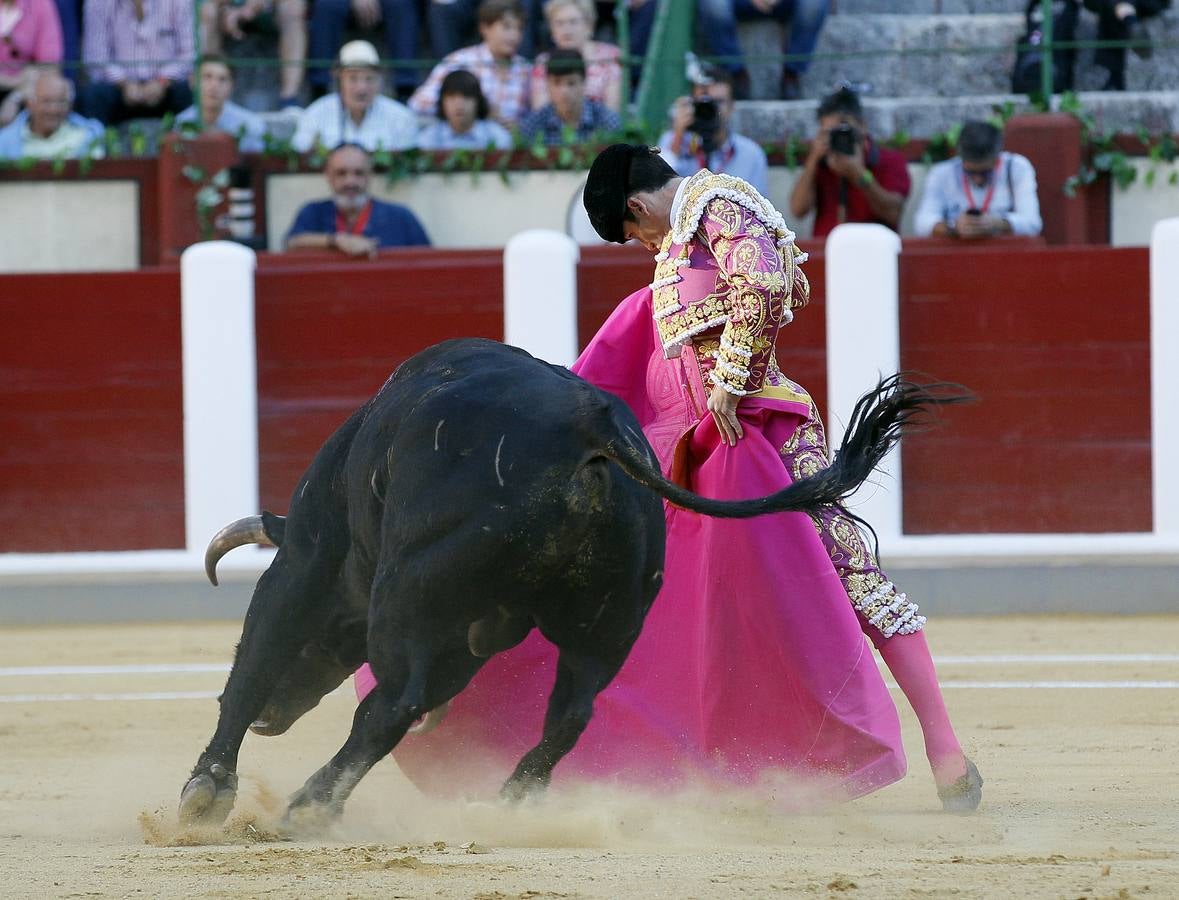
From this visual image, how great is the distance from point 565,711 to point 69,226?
16.6 feet

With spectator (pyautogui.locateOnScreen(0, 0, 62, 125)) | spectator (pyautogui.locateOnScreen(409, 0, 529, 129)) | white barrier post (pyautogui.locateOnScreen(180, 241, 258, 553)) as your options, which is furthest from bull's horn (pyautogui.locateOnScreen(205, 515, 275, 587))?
spectator (pyautogui.locateOnScreen(0, 0, 62, 125))

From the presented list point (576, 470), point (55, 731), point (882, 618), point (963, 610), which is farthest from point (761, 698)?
point (963, 610)

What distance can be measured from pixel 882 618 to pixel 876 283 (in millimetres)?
3075

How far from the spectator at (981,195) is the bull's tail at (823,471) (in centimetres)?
363

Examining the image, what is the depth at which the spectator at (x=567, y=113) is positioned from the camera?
274 inches

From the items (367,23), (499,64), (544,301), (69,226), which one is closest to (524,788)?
(544,301)

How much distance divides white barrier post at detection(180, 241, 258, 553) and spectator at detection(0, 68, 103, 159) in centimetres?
125

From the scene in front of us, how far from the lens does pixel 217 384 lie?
20.9 ft

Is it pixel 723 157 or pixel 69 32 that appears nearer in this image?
pixel 723 157

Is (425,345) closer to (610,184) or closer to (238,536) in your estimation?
(238,536)

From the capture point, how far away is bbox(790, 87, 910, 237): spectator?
21.4 feet

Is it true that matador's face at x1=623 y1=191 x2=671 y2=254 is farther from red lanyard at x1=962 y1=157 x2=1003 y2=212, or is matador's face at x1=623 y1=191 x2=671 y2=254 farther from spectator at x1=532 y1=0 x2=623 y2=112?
spectator at x1=532 y1=0 x2=623 y2=112

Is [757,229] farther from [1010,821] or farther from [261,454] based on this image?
[261,454]

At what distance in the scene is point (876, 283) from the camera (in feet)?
20.4
